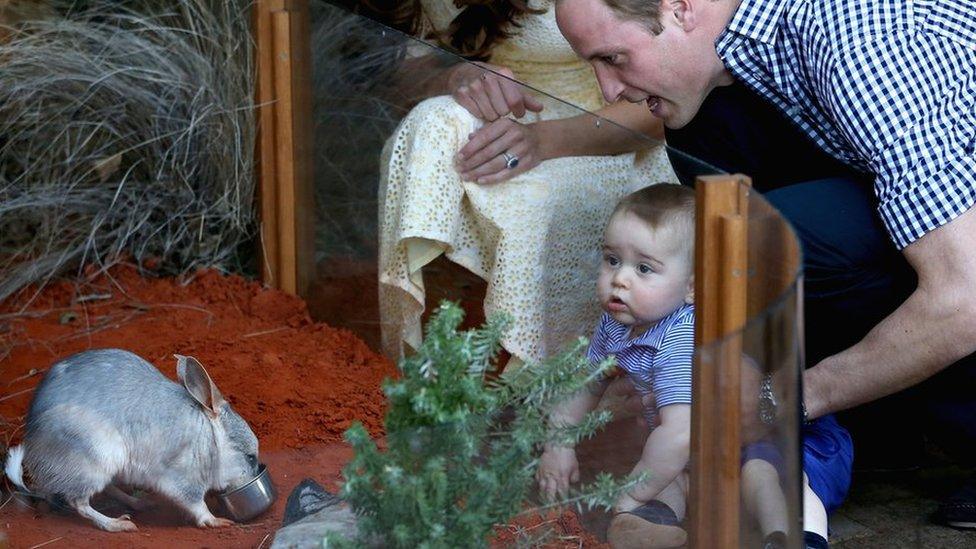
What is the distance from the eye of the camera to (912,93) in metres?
2.23

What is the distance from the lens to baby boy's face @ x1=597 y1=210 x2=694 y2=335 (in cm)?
195

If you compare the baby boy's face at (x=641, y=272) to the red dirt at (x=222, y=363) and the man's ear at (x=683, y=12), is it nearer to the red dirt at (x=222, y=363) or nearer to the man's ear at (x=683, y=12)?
the red dirt at (x=222, y=363)

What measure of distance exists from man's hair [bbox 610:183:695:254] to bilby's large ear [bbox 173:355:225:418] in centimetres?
72

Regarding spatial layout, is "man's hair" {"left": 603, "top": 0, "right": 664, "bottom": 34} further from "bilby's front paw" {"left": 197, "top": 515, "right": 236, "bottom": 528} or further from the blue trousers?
"bilby's front paw" {"left": 197, "top": 515, "right": 236, "bottom": 528}

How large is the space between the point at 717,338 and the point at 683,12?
853 millimetres

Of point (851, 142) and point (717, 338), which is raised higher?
point (717, 338)

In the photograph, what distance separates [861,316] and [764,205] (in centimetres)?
103

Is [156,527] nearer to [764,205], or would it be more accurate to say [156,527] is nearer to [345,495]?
[345,495]

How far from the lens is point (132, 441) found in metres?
2.08

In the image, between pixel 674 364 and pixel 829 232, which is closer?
pixel 674 364

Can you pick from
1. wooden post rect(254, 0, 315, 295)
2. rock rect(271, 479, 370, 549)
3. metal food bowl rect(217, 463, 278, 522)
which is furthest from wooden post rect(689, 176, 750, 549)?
wooden post rect(254, 0, 315, 295)

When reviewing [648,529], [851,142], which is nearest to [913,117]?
[851,142]

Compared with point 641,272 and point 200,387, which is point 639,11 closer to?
point 641,272

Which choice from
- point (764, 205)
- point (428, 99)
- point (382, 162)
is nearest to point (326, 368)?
point (382, 162)
